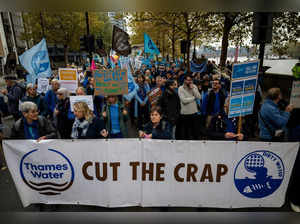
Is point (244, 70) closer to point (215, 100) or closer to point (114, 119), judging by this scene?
point (215, 100)

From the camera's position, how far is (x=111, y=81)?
12.1 feet

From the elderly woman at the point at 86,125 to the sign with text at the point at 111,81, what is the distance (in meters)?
0.48

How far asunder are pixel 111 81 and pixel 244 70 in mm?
2160

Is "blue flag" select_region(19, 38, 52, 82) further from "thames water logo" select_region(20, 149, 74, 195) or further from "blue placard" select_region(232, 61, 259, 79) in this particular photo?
"blue placard" select_region(232, 61, 259, 79)

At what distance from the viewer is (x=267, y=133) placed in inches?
139

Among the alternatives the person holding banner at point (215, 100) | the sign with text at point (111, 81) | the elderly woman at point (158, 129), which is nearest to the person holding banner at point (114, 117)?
the sign with text at point (111, 81)

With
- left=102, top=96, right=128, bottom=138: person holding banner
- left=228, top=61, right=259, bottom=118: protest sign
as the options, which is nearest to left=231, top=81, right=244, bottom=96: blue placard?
left=228, top=61, right=259, bottom=118: protest sign

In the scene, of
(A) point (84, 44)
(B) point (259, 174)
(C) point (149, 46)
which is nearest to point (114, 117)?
(B) point (259, 174)

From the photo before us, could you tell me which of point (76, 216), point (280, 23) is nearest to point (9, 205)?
point (76, 216)

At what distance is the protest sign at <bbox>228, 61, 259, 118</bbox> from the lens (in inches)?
113

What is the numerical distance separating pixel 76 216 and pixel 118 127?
74.9 inches

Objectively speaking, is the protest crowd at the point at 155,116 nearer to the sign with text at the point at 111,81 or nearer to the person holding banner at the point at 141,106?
the person holding banner at the point at 141,106

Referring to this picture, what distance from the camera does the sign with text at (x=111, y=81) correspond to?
3664mm
